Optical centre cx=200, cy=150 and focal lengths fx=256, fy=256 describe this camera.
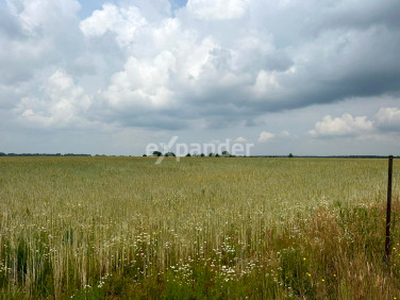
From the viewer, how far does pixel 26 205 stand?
9.70m

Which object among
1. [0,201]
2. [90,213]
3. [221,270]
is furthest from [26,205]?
[221,270]

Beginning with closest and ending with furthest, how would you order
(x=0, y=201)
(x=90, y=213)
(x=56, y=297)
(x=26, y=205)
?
(x=56, y=297) → (x=90, y=213) → (x=26, y=205) → (x=0, y=201)

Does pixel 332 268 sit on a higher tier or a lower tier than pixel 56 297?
higher

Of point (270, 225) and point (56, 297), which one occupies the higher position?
point (270, 225)

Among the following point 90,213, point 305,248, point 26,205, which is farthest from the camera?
point 26,205

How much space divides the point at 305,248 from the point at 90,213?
6579 millimetres

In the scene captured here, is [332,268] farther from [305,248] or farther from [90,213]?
[90,213]

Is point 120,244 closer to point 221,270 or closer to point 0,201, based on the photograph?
point 221,270

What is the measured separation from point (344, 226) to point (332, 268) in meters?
1.90

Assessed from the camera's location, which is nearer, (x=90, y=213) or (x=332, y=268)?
(x=332, y=268)

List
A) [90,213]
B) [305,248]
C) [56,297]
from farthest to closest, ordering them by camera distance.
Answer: [90,213]
[305,248]
[56,297]

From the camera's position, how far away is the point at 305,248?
18.3 feet

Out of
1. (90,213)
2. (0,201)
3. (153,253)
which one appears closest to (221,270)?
(153,253)

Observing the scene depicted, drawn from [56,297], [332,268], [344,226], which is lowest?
[56,297]
